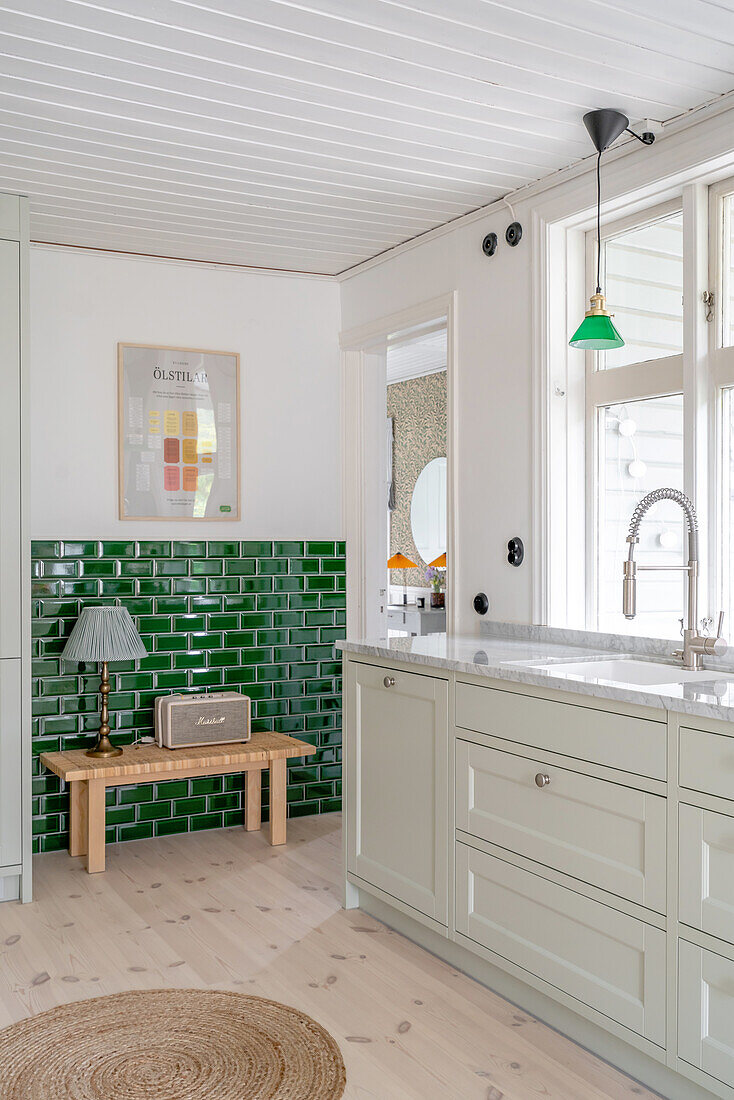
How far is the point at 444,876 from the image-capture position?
2.81 m

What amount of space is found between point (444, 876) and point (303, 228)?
2502 millimetres

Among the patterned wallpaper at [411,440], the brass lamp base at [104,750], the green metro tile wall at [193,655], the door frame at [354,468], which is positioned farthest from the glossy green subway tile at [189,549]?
the patterned wallpaper at [411,440]

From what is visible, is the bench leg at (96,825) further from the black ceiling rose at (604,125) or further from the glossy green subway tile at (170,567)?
the black ceiling rose at (604,125)

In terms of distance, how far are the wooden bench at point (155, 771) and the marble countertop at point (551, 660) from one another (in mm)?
981

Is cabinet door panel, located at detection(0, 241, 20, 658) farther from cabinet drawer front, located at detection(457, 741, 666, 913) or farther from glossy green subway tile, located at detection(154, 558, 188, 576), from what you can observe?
cabinet drawer front, located at detection(457, 741, 666, 913)

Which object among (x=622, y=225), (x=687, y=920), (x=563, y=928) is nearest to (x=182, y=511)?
(x=622, y=225)

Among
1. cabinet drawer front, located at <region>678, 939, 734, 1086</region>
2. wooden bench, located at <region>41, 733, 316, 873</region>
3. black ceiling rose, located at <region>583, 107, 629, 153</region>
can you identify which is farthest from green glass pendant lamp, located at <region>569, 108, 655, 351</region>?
wooden bench, located at <region>41, 733, 316, 873</region>

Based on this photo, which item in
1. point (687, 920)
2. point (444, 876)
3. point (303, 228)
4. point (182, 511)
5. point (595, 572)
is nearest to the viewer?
point (687, 920)

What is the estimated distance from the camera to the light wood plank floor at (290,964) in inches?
90.7

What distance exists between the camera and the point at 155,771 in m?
3.84

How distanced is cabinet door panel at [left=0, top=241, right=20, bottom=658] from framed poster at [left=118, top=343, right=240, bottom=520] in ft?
2.61

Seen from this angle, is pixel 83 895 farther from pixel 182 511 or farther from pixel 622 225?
pixel 622 225

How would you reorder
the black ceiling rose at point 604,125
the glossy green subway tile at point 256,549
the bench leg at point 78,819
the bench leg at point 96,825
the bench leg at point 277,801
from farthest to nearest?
the glossy green subway tile at point 256,549, the bench leg at point 277,801, the bench leg at point 78,819, the bench leg at point 96,825, the black ceiling rose at point 604,125

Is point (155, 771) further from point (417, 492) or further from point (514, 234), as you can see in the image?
point (417, 492)
